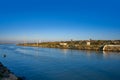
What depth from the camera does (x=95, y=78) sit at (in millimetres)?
22047

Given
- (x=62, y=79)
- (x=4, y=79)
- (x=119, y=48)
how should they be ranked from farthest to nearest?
(x=119, y=48)
(x=62, y=79)
(x=4, y=79)

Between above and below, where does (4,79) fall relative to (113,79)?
above

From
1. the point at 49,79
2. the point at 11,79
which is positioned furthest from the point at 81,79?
the point at 11,79

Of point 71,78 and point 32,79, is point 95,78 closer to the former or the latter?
point 71,78

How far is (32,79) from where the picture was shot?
21406mm

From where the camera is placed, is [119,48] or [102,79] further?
[119,48]

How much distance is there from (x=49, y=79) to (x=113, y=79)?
8279mm

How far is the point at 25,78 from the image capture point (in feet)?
70.6

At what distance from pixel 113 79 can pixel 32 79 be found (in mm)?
10407

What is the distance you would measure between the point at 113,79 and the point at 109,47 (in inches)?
2828

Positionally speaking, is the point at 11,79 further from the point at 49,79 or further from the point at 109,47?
the point at 109,47

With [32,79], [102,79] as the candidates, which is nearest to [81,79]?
[102,79]

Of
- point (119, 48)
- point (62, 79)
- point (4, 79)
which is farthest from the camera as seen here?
point (119, 48)

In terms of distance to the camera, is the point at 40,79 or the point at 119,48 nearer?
the point at 40,79
